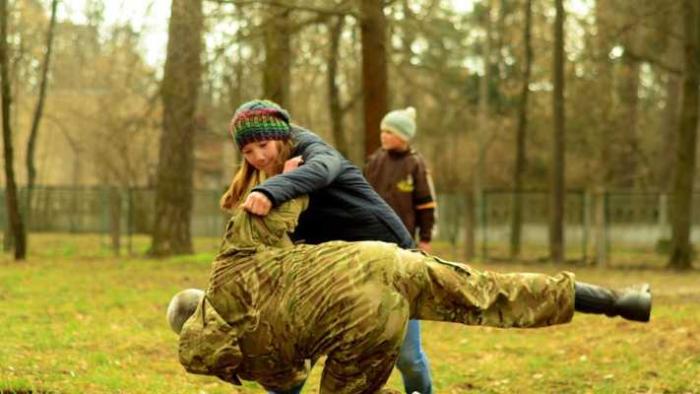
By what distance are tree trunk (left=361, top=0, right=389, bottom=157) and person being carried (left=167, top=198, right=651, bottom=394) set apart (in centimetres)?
1196

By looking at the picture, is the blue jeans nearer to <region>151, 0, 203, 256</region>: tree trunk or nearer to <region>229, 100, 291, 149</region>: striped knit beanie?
<region>229, 100, 291, 149</region>: striped knit beanie

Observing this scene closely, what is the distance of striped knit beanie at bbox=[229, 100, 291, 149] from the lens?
4.91 m

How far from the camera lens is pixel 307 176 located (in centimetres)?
464

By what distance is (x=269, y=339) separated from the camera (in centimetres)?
451

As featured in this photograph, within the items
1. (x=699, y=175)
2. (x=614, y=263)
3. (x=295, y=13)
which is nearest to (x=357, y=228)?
(x=295, y=13)

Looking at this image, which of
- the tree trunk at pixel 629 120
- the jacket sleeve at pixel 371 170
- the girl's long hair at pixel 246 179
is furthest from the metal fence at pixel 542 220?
the girl's long hair at pixel 246 179

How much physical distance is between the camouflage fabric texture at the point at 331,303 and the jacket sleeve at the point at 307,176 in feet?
0.25

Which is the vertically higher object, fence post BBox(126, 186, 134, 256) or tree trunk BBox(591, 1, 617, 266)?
tree trunk BBox(591, 1, 617, 266)

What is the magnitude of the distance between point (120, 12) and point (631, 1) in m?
13.4

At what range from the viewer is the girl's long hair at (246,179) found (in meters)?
5.01

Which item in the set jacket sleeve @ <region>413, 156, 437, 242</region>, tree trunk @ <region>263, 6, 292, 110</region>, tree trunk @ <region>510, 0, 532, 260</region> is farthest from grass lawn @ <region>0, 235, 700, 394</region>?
tree trunk @ <region>510, 0, 532, 260</region>

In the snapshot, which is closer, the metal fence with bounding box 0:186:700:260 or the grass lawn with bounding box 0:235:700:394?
the grass lawn with bounding box 0:235:700:394

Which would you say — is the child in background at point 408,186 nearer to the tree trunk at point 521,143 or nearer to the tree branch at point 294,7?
the tree branch at point 294,7

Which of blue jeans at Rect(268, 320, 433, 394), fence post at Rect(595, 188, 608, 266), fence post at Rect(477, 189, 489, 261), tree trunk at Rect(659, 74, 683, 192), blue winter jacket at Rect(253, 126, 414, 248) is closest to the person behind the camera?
blue winter jacket at Rect(253, 126, 414, 248)
